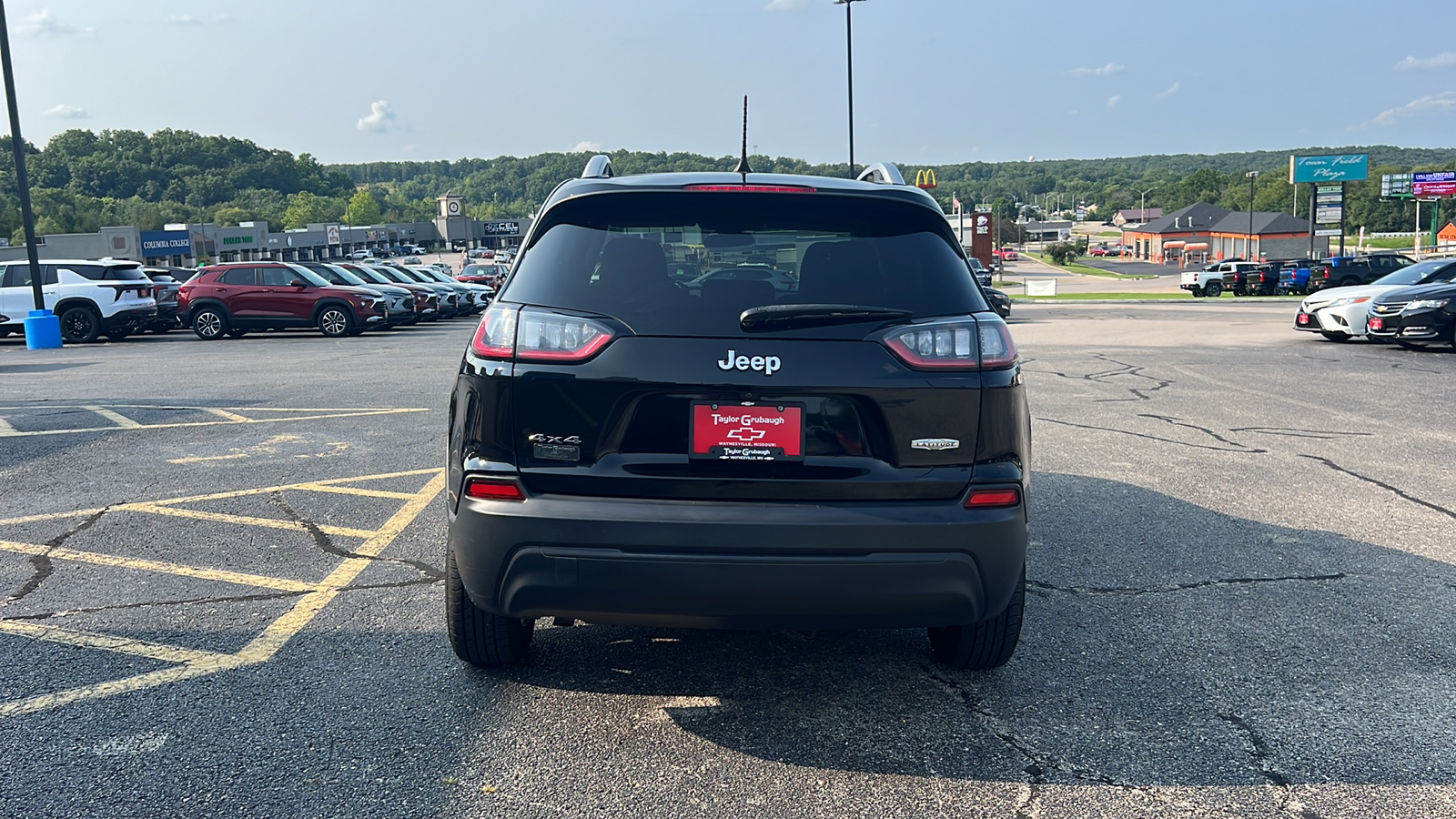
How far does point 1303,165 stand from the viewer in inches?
2995

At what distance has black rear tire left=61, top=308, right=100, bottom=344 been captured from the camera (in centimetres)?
2144

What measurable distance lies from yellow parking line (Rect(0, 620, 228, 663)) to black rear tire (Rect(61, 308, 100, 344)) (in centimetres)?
1950

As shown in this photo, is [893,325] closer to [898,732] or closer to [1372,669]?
[898,732]

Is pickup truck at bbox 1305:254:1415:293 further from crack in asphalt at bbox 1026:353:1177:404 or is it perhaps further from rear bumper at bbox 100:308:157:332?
rear bumper at bbox 100:308:157:332

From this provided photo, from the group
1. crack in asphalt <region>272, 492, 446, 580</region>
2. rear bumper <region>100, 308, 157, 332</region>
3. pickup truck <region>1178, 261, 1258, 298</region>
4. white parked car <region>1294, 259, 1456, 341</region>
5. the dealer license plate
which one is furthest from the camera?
pickup truck <region>1178, 261, 1258, 298</region>

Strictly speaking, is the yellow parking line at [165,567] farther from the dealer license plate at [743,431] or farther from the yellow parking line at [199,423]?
the yellow parking line at [199,423]

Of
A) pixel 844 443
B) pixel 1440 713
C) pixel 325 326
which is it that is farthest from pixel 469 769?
pixel 325 326

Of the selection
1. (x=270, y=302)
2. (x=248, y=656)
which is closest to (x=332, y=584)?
(x=248, y=656)

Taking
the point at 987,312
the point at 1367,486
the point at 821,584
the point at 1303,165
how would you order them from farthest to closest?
the point at 1303,165 → the point at 1367,486 → the point at 987,312 → the point at 821,584

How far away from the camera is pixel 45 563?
212 inches

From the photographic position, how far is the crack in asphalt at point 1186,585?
488 cm

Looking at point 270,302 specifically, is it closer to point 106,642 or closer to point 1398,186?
point 106,642

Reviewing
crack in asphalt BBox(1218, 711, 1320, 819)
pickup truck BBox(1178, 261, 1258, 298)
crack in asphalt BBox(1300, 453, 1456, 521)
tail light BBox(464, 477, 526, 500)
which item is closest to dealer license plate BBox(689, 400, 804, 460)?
tail light BBox(464, 477, 526, 500)

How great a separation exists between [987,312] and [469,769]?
2.07 m
